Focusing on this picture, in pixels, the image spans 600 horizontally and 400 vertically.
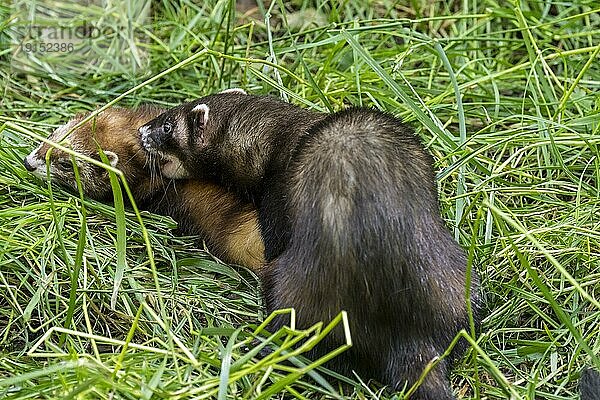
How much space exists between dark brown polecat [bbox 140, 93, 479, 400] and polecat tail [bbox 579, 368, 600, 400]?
1.28 feet

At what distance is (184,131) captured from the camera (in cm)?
389

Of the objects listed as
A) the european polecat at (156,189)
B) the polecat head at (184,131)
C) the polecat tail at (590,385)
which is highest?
the polecat head at (184,131)

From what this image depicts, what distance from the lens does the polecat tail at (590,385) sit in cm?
280

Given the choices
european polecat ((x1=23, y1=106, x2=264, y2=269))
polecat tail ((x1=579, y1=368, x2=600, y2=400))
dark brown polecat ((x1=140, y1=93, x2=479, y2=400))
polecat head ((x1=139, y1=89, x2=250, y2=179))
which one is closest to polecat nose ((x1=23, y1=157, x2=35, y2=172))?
european polecat ((x1=23, y1=106, x2=264, y2=269))

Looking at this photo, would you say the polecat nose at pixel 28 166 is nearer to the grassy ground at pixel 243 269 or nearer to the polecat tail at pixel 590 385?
the grassy ground at pixel 243 269

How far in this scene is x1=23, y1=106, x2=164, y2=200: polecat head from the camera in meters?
3.94

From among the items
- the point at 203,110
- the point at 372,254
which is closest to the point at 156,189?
the point at 203,110

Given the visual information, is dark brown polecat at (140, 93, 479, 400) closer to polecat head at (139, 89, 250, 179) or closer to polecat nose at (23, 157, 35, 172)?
polecat head at (139, 89, 250, 179)

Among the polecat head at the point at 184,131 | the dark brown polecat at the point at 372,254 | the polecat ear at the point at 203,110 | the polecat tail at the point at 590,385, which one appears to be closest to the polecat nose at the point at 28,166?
the polecat head at the point at 184,131

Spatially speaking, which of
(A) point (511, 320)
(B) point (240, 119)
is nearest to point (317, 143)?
(B) point (240, 119)

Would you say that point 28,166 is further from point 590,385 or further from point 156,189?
point 590,385

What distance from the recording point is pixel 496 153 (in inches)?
166

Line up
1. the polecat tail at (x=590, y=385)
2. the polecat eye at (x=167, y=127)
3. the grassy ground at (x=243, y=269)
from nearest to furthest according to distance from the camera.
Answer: the polecat tail at (x=590, y=385), the grassy ground at (x=243, y=269), the polecat eye at (x=167, y=127)

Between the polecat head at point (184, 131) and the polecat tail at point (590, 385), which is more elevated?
the polecat head at point (184, 131)
